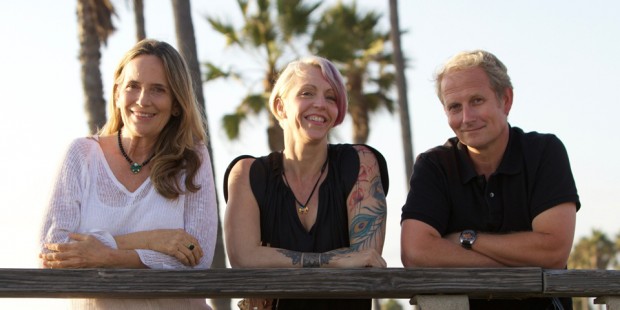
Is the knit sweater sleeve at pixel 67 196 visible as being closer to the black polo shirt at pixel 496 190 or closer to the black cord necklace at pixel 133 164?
the black cord necklace at pixel 133 164

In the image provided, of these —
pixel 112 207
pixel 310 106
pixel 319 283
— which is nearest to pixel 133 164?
pixel 112 207

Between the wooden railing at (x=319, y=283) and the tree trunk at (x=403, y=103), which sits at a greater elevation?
the tree trunk at (x=403, y=103)

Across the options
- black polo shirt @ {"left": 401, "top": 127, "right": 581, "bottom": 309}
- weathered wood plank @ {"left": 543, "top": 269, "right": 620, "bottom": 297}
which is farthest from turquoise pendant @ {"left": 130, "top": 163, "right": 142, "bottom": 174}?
weathered wood plank @ {"left": 543, "top": 269, "right": 620, "bottom": 297}

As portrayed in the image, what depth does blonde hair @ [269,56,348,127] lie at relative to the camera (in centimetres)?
506

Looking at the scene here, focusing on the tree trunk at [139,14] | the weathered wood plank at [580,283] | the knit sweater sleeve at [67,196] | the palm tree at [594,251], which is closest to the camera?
the weathered wood plank at [580,283]

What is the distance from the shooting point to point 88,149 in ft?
15.9

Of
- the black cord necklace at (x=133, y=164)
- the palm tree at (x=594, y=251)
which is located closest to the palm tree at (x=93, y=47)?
the black cord necklace at (x=133, y=164)

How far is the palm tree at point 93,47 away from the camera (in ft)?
49.3

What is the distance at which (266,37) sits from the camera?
22.1 meters

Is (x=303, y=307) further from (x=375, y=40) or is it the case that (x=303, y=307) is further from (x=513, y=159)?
(x=375, y=40)

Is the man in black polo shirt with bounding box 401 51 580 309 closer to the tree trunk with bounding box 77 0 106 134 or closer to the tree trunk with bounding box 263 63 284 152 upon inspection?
the tree trunk with bounding box 77 0 106 134

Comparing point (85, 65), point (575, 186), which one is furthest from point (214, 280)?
point (85, 65)

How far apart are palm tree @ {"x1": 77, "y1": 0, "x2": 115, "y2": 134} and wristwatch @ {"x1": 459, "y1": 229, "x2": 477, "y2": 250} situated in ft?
34.0

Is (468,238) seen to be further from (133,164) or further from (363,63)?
(363,63)
